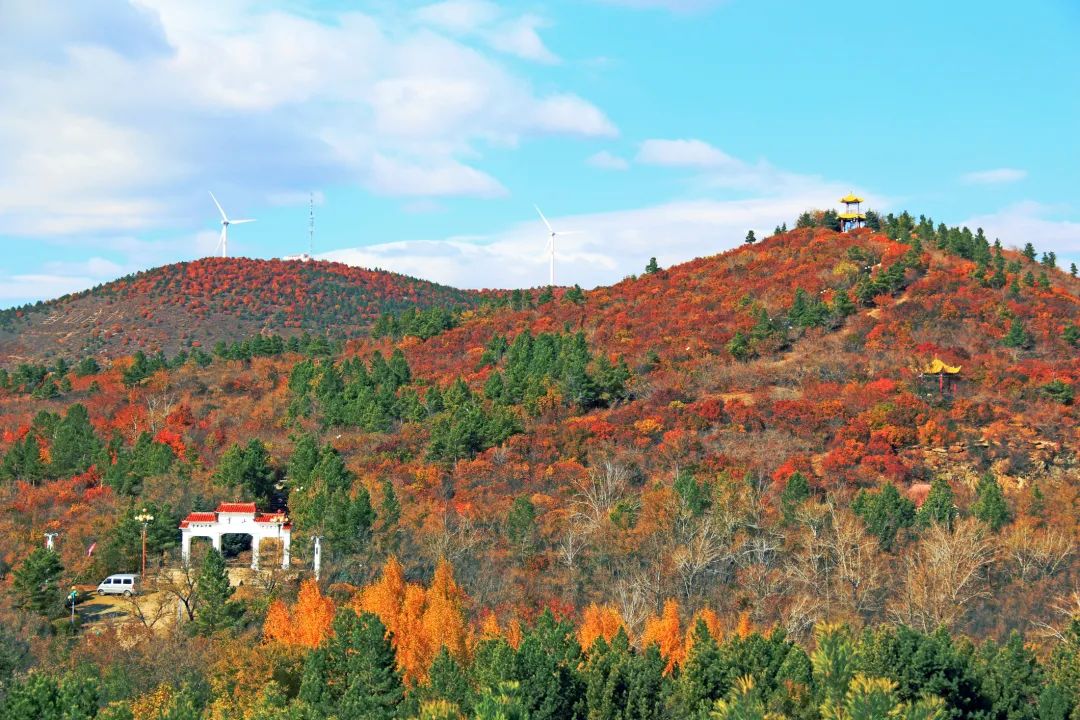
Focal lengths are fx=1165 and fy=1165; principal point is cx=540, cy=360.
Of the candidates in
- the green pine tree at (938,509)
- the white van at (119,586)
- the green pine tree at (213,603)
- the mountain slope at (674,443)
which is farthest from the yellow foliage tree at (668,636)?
the white van at (119,586)

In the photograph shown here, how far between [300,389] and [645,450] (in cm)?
3453

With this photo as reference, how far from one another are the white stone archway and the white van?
3893 millimetres

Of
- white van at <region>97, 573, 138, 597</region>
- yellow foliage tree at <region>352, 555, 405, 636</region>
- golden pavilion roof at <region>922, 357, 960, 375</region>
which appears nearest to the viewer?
yellow foliage tree at <region>352, 555, 405, 636</region>

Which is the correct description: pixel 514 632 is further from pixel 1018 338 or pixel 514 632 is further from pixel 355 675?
pixel 1018 338

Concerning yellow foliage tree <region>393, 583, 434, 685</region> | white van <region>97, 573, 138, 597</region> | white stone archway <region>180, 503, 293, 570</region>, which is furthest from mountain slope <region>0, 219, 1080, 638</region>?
yellow foliage tree <region>393, 583, 434, 685</region>

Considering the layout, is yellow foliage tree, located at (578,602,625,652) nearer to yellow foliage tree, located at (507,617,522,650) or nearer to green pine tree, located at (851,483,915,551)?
Answer: yellow foliage tree, located at (507,617,522,650)

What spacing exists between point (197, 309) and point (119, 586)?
115m

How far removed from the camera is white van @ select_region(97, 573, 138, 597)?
2311 inches

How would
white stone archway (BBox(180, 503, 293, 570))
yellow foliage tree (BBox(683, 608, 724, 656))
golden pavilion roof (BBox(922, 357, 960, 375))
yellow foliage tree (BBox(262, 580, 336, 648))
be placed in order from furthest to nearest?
golden pavilion roof (BBox(922, 357, 960, 375))
white stone archway (BBox(180, 503, 293, 570))
yellow foliage tree (BBox(262, 580, 336, 648))
yellow foliage tree (BBox(683, 608, 724, 656))

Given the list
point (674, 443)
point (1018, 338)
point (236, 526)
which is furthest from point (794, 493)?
point (1018, 338)

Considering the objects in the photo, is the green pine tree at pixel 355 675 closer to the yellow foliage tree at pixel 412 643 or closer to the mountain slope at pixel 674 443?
the yellow foliage tree at pixel 412 643

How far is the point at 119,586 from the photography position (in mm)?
58812

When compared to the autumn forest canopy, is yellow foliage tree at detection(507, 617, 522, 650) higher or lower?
lower

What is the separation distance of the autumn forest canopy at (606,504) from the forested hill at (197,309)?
37687mm
